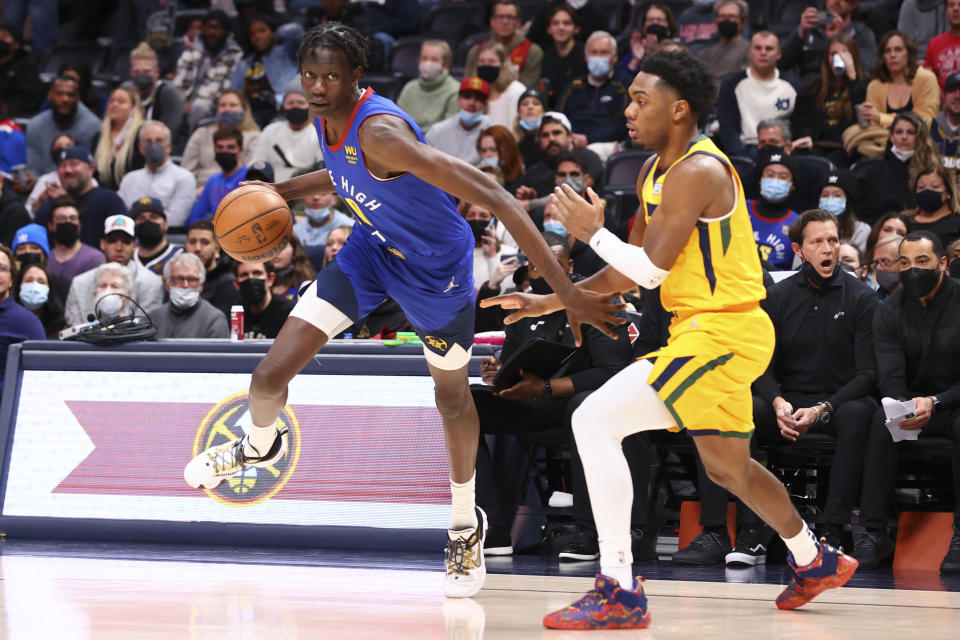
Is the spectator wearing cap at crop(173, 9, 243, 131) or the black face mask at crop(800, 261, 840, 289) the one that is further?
the spectator wearing cap at crop(173, 9, 243, 131)

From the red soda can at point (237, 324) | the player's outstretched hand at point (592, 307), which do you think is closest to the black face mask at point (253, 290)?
the red soda can at point (237, 324)

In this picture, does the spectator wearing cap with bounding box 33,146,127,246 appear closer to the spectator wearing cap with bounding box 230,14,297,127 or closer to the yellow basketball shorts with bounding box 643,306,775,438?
the spectator wearing cap with bounding box 230,14,297,127

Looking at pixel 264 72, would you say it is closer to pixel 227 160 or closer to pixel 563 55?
pixel 227 160

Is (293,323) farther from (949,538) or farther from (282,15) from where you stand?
(282,15)

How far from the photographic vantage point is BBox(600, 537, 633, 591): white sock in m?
4.05

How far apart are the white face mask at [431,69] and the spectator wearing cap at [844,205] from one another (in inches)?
171

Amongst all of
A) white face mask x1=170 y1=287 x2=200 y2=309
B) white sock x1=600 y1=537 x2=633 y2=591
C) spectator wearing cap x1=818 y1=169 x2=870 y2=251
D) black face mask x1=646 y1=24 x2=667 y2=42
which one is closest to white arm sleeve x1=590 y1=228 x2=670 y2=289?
white sock x1=600 y1=537 x2=633 y2=591

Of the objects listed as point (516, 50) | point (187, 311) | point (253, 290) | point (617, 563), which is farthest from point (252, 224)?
point (516, 50)

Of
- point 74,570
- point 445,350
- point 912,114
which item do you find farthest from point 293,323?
point 912,114

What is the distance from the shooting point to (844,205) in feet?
28.2

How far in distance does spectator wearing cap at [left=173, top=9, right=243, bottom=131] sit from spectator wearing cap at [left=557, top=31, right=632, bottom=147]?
13.3 feet

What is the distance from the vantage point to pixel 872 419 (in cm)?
618

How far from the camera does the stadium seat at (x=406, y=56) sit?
13289mm

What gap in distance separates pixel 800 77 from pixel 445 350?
274 inches
